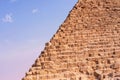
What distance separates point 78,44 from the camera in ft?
170

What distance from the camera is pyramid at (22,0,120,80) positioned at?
5003 centimetres

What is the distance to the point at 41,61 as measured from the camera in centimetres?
5109

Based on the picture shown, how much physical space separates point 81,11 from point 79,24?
87cm

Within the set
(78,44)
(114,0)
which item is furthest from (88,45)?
(114,0)

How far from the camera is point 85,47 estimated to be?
51812 millimetres

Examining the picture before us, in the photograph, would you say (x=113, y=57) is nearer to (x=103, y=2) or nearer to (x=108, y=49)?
(x=108, y=49)

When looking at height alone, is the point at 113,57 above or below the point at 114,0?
below

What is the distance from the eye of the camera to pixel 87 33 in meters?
52.5

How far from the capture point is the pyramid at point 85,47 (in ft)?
164

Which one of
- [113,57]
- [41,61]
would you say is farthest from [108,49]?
[41,61]

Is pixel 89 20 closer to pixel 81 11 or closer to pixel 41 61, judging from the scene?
pixel 81 11

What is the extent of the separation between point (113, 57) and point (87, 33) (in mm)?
2379

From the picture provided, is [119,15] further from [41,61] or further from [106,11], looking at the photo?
[41,61]

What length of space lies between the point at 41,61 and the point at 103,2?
600cm
